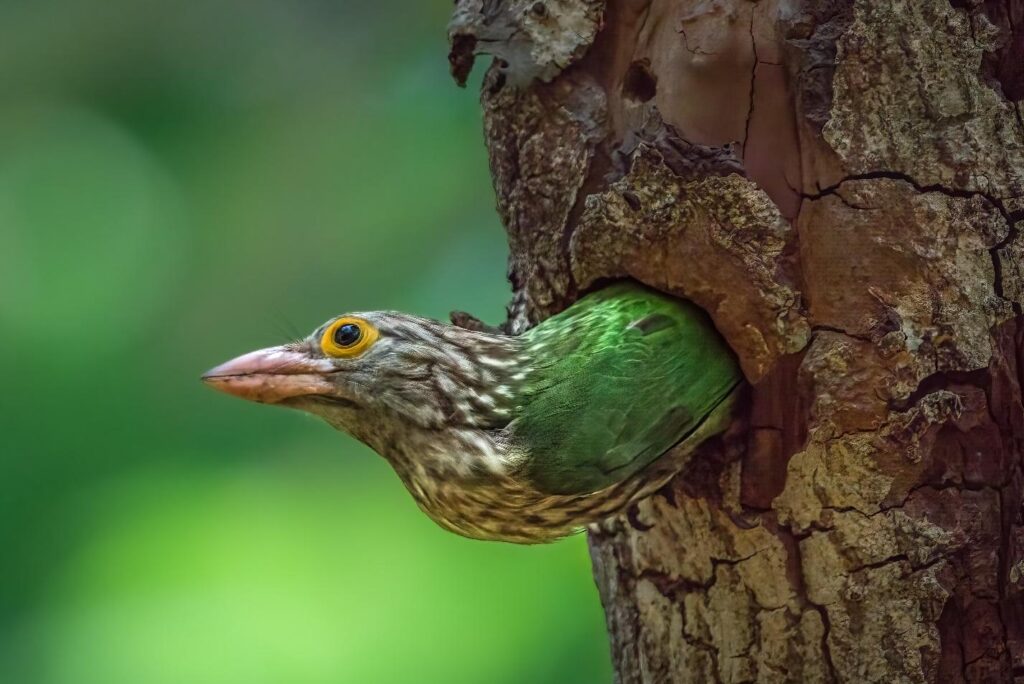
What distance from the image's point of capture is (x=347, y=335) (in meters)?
1.36

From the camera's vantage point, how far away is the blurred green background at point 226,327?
96.1 inches

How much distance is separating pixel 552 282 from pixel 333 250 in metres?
1.23

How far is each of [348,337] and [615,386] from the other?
361 mm

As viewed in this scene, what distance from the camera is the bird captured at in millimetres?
1304

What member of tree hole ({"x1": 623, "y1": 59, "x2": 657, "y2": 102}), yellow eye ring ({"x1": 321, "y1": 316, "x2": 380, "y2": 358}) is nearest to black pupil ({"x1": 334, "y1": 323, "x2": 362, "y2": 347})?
yellow eye ring ({"x1": 321, "y1": 316, "x2": 380, "y2": 358})

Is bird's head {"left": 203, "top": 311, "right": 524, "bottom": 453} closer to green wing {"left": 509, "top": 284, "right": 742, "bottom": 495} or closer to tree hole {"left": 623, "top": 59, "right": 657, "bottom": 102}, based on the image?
green wing {"left": 509, "top": 284, "right": 742, "bottom": 495}

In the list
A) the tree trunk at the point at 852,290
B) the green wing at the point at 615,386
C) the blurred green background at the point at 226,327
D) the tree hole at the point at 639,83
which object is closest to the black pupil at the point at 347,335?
the green wing at the point at 615,386

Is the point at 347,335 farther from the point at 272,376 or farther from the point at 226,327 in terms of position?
the point at 226,327

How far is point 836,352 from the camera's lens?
1.39 meters

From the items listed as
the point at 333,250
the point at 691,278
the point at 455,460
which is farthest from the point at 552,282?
the point at 333,250

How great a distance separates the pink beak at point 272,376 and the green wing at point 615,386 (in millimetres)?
263

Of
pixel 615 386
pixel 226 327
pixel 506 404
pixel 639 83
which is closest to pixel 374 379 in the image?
pixel 506 404

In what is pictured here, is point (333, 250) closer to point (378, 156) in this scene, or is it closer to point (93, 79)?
point (378, 156)

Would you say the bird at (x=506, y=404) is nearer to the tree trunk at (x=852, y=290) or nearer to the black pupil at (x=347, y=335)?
the black pupil at (x=347, y=335)
